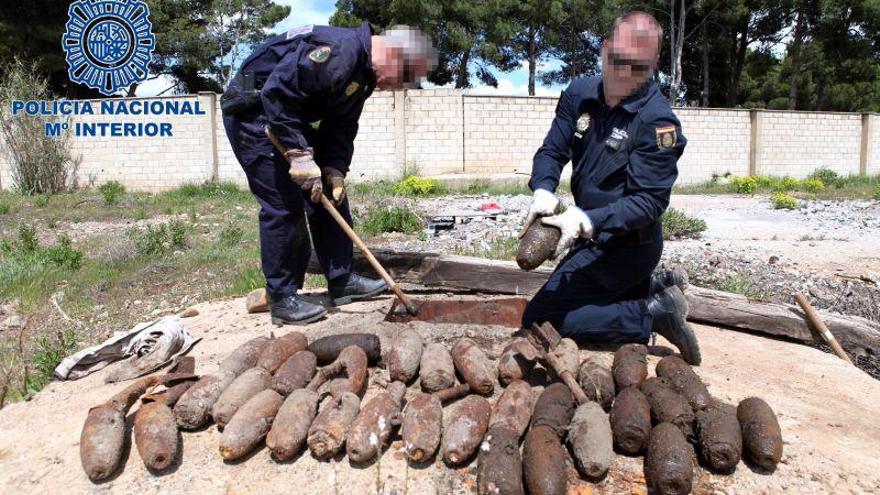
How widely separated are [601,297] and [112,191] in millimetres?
12618

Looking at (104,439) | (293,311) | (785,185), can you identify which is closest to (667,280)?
(293,311)

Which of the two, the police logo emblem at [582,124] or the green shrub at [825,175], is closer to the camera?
the police logo emblem at [582,124]

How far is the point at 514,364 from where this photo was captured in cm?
271

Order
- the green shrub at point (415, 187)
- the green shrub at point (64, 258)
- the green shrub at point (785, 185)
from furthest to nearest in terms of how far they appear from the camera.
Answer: the green shrub at point (785, 185) → the green shrub at point (415, 187) → the green shrub at point (64, 258)

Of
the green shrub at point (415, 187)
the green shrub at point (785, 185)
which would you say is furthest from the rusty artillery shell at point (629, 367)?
the green shrub at point (785, 185)

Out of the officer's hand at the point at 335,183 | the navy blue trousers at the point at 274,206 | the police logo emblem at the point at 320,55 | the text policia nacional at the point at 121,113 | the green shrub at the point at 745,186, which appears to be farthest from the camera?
the green shrub at the point at 745,186

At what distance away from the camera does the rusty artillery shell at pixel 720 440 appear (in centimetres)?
213

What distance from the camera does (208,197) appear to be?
42.8 ft

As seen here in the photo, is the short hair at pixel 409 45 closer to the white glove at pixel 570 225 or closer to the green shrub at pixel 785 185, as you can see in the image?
the white glove at pixel 570 225

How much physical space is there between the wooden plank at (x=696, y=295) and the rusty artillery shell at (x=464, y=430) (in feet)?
6.11

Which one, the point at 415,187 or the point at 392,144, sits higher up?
the point at 392,144

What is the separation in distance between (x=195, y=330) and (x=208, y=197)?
9.88 metres

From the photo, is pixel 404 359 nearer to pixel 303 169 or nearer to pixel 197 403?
pixel 197 403

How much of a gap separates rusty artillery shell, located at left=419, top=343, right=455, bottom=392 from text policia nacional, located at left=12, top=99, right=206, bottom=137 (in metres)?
13.5
